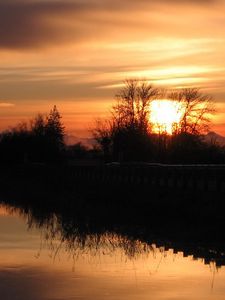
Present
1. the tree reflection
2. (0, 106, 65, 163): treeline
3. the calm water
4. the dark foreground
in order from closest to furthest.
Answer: the calm water
the tree reflection
the dark foreground
(0, 106, 65, 163): treeline

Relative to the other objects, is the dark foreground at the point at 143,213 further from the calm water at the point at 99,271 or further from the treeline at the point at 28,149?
the treeline at the point at 28,149

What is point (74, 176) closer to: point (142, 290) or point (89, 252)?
point (89, 252)

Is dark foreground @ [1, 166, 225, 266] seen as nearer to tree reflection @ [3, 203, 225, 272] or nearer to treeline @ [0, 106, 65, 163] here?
tree reflection @ [3, 203, 225, 272]

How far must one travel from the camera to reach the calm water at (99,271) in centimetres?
1280

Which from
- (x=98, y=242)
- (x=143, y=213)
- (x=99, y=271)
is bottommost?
(x=143, y=213)

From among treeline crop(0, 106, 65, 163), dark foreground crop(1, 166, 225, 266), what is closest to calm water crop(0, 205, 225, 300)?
dark foreground crop(1, 166, 225, 266)

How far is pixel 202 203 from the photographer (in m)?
30.2

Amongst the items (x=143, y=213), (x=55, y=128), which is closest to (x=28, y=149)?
(x=55, y=128)

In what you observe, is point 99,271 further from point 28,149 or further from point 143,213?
point 28,149

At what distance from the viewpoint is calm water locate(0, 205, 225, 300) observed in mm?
12805

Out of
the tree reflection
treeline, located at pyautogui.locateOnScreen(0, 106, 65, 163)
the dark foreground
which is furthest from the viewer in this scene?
treeline, located at pyautogui.locateOnScreen(0, 106, 65, 163)

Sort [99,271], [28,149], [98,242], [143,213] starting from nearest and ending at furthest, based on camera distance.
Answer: [99,271] → [98,242] → [143,213] → [28,149]

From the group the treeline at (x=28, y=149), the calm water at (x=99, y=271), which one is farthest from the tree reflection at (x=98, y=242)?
the treeline at (x=28, y=149)

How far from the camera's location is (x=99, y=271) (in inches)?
614
